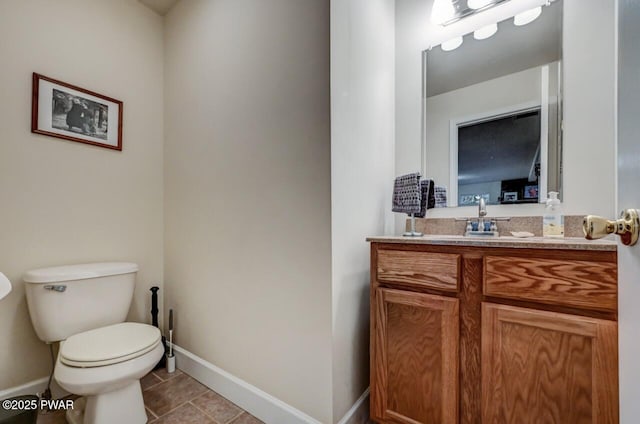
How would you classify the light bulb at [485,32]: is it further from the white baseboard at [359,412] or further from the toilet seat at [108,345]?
the toilet seat at [108,345]

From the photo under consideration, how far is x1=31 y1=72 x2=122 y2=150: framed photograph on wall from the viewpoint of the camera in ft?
5.05

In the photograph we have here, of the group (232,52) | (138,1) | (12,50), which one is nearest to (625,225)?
(232,52)

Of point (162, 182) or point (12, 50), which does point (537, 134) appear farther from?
point (12, 50)

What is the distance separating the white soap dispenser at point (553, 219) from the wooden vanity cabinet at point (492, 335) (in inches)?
20.0

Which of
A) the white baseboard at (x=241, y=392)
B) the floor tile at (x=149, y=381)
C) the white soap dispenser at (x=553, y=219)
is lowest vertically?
the floor tile at (x=149, y=381)

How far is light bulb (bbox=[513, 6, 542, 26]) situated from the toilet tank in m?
2.54

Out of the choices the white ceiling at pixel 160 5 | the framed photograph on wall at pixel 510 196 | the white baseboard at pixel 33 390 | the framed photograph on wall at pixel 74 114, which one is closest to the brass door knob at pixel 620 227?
the framed photograph on wall at pixel 510 196

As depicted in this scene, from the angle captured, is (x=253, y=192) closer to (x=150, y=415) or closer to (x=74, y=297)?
(x=74, y=297)

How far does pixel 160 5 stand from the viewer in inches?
78.2

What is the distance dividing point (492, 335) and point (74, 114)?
2.38m

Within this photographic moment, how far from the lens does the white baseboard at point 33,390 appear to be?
1424mm

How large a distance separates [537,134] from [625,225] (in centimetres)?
118

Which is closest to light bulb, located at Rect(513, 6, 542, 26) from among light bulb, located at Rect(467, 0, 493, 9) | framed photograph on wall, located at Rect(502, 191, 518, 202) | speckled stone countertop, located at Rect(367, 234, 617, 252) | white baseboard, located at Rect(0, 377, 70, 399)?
light bulb, located at Rect(467, 0, 493, 9)

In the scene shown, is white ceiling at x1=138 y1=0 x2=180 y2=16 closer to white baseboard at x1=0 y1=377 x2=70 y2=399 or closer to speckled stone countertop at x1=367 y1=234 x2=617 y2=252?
speckled stone countertop at x1=367 y1=234 x2=617 y2=252
